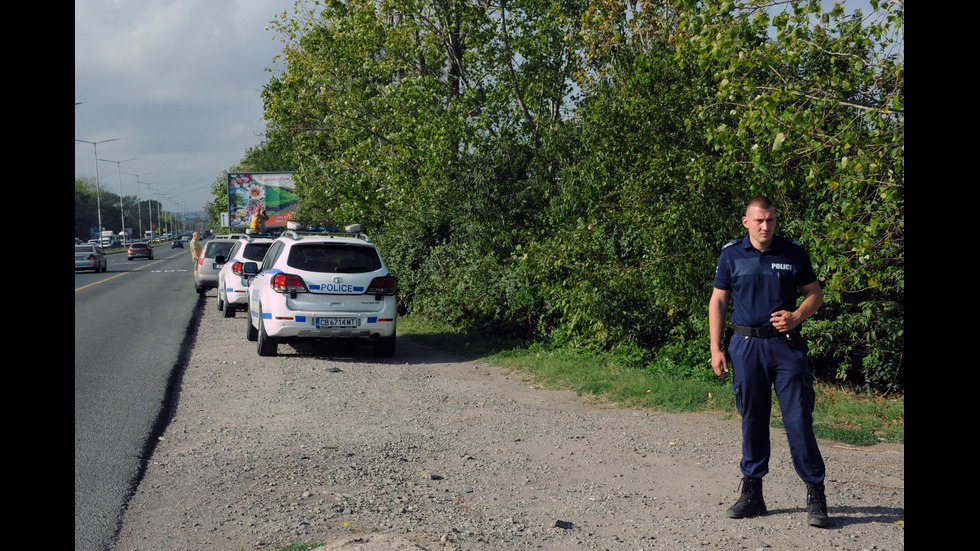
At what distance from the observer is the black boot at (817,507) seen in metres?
4.44

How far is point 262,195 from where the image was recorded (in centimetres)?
3266

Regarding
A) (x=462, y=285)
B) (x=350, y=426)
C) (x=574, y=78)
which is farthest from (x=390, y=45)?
(x=350, y=426)

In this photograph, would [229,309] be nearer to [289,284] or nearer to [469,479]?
[289,284]

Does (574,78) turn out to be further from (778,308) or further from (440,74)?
(778,308)

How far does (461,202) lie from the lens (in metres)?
14.7

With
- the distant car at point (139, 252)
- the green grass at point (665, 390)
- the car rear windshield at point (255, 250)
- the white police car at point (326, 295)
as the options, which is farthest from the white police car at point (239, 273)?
the distant car at point (139, 252)

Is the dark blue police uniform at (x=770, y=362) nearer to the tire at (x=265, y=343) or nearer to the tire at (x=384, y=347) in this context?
the tire at (x=384, y=347)

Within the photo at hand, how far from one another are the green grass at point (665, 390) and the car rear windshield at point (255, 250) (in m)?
6.68

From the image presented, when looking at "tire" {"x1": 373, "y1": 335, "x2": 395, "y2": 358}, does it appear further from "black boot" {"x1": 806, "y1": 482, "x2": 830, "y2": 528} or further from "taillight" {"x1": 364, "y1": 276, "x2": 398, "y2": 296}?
"black boot" {"x1": 806, "y1": 482, "x2": 830, "y2": 528}

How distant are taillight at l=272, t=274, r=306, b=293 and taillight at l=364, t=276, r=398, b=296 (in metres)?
0.88

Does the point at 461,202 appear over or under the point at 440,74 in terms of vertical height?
under

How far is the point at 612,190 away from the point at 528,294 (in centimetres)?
196
